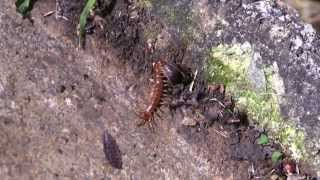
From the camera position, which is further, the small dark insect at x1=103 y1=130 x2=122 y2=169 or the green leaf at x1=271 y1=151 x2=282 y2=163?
the green leaf at x1=271 y1=151 x2=282 y2=163

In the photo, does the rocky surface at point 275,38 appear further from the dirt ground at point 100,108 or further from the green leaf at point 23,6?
the green leaf at point 23,6

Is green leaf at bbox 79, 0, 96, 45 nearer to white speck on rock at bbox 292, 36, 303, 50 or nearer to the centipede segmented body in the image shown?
the centipede segmented body

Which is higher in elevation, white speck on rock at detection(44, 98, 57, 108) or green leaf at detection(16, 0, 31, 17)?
green leaf at detection(16, 0, 31, 17)

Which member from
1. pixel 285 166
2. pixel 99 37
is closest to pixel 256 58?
pixel 285 166

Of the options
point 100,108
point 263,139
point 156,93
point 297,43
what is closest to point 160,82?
point 156,93

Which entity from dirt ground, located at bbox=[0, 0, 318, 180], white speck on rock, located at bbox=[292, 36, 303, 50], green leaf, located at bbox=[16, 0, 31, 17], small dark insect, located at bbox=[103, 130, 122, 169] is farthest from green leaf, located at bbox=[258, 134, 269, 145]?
green leaf, located at bbox=[16, 0, 31, 17]

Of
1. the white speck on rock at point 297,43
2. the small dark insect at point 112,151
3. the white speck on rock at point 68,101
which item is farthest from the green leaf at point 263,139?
the white speck on rock at point 68,101

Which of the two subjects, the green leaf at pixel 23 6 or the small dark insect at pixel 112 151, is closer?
the small dark insect at pixel 112 151

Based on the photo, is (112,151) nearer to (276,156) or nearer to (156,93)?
(156,93)
